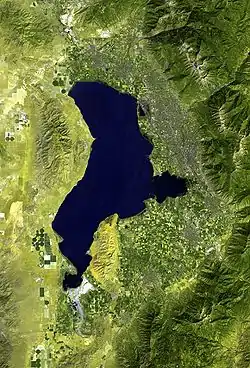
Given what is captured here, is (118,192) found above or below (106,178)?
below

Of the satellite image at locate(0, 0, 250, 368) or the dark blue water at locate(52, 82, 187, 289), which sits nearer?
the satellite image at locate(0, 0, 250, 368)

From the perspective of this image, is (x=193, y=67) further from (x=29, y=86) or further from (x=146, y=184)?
(x=29, y=86)

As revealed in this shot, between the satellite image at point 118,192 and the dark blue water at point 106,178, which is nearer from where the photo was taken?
the satellite image at point 118,192

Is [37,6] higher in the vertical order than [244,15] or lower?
higher

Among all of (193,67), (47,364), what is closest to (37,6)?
(193,67)
